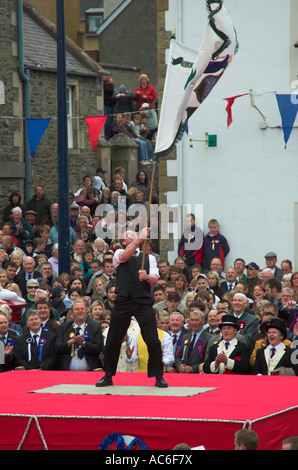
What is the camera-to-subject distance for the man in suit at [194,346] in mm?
12922

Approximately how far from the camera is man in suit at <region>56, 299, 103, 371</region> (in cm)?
1288

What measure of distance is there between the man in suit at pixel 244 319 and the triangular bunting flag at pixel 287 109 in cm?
634

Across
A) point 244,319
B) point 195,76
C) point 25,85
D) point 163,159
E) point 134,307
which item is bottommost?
point 244,319

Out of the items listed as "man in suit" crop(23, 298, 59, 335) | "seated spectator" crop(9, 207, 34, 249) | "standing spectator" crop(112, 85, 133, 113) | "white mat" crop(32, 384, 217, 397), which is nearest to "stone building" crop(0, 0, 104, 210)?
"standing spectator" crop(112, 85, 133, 113)

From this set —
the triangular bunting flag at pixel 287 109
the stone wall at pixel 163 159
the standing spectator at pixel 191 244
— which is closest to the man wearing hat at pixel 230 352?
the standing spectator at pixel 191 244

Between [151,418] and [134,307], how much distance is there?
2.06 m

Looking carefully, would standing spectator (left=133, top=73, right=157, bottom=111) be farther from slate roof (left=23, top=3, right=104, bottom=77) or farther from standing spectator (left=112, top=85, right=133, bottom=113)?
slate roof (left=23, top=3, right=104, bottom=77)

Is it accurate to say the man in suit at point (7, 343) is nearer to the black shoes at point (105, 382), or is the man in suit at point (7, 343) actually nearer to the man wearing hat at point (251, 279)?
the black shoes at point (105, 382)

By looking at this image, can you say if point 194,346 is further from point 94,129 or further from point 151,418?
point 94,129

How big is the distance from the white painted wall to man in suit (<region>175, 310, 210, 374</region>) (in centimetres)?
727

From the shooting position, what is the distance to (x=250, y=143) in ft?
66.1

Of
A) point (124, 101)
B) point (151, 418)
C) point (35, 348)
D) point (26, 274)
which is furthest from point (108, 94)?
point (151, 418)

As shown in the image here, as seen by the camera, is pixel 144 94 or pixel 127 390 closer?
pixel 127 390
